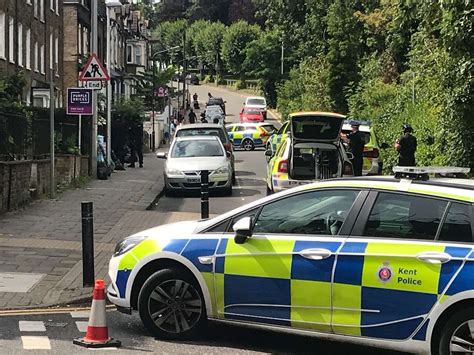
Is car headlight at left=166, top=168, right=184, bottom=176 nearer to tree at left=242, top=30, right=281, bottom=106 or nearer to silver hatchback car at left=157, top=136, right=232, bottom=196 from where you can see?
silver hatchback car at left=157, top=136, right=232, bottom=196

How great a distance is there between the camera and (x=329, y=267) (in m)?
5.81

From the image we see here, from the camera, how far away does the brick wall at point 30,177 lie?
Answer: 45.4 ft

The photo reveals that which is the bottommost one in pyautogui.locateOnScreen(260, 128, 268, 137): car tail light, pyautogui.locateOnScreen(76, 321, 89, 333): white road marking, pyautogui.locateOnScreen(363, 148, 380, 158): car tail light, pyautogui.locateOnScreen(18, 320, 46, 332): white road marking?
pyautogui.locateOnScreen(76, 321, 89, 333): white road marking

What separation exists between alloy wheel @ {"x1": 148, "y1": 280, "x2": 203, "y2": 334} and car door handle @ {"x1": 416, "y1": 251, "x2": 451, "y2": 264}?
1998 millimetres

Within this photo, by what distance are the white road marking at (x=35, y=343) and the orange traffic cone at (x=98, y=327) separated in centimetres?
27

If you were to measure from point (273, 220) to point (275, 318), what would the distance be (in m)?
0.81

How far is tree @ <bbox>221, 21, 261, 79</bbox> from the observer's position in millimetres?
100000

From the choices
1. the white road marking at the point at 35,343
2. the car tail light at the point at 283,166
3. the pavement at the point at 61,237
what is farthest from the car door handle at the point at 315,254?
the car tail light at the point at 283,166

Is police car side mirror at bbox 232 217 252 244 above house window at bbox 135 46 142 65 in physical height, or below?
below

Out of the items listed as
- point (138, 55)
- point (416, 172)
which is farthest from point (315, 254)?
point (138, 55)

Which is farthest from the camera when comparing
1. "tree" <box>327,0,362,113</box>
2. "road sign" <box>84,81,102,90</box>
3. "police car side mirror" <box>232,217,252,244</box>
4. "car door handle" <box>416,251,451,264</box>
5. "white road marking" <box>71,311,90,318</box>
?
"tree" <box>327,0,362,113</box>

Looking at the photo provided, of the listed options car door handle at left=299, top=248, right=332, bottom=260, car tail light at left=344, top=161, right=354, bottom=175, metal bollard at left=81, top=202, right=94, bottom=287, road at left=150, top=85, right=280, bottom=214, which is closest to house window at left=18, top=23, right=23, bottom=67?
road at left=150, top=85, right=280, bottom=214

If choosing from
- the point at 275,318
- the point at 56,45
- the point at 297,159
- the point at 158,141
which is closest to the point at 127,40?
the point at 158,141

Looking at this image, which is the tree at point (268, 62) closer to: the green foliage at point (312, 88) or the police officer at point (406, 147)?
the green foliage at point (312, 88)
